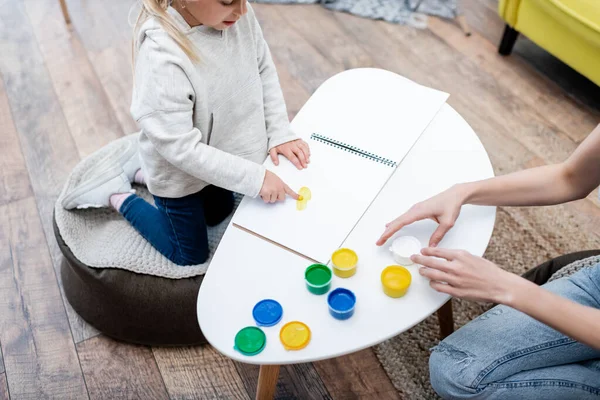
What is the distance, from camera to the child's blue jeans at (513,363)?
1010 mm

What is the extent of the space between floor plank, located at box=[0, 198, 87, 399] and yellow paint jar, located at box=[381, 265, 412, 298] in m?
0.81

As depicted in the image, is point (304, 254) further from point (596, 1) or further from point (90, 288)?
point (596, 1)

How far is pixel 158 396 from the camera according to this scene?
1.35 metres

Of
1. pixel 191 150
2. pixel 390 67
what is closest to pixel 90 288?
pixel 191 150

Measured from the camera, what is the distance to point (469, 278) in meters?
0.94

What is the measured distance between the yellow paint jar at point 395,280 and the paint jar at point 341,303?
60mm

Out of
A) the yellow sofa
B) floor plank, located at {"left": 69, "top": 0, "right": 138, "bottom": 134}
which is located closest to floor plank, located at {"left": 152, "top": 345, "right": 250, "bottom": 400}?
floor plank, located at {"left": 69, "top": 0, "right": 138, "bottom": 134}

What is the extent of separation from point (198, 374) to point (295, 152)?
23.1 inches

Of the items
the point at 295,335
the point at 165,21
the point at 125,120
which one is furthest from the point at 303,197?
the point at 125,120

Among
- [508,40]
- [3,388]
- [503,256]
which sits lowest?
[3,388]

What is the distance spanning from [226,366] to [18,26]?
69.0 inches

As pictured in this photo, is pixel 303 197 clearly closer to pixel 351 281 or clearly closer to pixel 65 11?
pixel 351 281

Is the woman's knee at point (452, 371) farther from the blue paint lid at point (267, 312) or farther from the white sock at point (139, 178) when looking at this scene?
the white sock at point (139, 178)

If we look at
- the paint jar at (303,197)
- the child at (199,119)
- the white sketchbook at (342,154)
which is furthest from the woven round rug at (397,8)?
the paint jar at (303,197)
